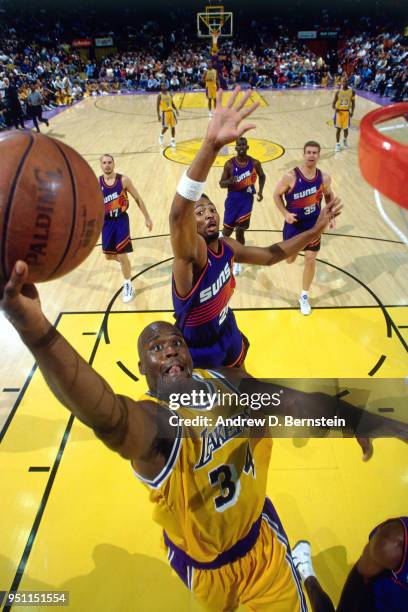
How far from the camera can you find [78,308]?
5.00 metres

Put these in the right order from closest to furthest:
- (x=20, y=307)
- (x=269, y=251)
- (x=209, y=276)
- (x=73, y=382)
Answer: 1. (x=20, y=307)
2. (x=73, y=382)
3. (x=209, y=276)
4. (x=269, y=251)

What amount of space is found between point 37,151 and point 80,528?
8.04 feet

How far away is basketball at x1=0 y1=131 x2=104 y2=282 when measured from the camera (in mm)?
1416

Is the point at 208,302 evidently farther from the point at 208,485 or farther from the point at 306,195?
the point at 306,195

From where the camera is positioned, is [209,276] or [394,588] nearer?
[394,588]

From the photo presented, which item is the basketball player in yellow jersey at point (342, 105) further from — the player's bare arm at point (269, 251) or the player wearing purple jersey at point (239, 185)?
the player's bare arm at point (269, 251)

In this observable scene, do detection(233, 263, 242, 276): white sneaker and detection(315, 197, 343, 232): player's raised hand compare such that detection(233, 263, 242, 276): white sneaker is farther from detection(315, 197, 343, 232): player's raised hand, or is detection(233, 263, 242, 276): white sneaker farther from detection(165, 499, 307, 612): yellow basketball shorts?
detection(165, 499, 307, 612): yellow basketball shorts

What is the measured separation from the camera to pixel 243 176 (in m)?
5.46

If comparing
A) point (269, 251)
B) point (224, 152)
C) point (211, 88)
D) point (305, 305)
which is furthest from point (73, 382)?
point (211, 88)

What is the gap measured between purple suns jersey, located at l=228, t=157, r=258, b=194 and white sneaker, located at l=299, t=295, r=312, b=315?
5.66 ft

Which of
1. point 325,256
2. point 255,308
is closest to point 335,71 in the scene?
point 325,256

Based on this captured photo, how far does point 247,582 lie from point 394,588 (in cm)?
62

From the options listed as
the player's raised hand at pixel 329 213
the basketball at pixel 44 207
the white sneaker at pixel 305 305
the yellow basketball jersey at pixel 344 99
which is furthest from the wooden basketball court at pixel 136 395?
the yellow basketball jersey at pixel 344 99

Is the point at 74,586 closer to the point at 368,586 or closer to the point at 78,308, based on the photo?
the point at 368,586
